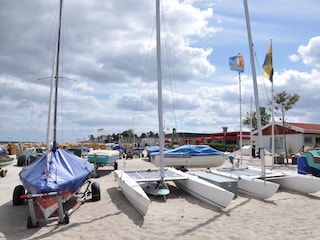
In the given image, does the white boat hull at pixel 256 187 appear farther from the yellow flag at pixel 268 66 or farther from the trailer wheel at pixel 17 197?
the yellow flag at pixel 268 66

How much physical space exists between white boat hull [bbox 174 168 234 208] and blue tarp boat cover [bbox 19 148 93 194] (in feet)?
11.6

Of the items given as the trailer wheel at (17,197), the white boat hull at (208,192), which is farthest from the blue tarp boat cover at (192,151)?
the trailer wheel at (17,197)

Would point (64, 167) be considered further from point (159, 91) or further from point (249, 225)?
point (249, 225)

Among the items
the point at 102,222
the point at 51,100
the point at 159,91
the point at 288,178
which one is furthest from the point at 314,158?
the point at 51,100

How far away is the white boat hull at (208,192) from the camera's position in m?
8.84

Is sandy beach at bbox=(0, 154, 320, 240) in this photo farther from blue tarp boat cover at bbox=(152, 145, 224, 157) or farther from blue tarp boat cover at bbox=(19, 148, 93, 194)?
blue tarp boat cover at bbox=(152, 145, 224, 157)

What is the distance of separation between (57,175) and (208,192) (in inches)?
176

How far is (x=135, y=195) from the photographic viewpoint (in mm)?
8867

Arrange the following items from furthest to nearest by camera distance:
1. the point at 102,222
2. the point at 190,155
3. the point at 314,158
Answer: the point at 190,155
the point at 314,158
the point at 102,222

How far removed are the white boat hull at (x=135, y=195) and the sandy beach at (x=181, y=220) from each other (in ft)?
0.61

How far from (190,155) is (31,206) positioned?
Result: 10967mm

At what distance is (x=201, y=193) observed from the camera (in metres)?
10.1

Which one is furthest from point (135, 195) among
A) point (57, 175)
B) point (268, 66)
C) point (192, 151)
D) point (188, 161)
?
point (268, 66)

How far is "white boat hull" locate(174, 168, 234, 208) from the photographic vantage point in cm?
884
